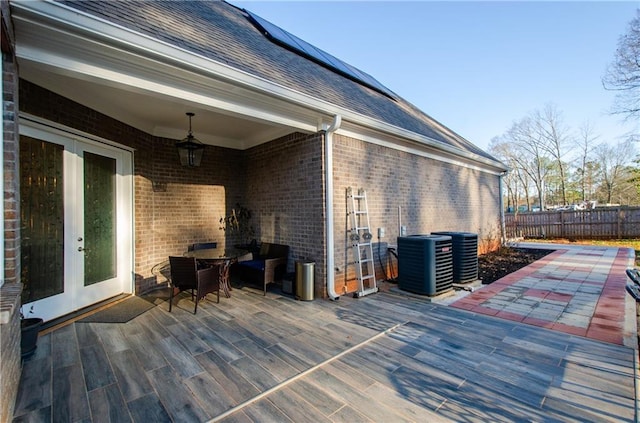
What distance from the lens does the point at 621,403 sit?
6.63 ft

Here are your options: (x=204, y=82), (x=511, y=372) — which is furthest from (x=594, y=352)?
(x=204, y=82)

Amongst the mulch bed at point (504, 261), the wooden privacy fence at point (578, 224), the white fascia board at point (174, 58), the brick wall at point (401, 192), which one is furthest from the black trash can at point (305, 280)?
the wooden privacy fence at point (578, 224)

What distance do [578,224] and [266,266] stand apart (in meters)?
14.9

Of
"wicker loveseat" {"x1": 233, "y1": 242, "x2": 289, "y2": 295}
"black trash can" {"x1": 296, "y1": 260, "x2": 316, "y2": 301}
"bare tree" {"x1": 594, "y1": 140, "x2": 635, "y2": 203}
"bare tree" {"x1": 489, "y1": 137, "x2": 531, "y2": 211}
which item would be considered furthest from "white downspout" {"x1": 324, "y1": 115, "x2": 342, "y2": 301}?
"bare tree" {"x1": 594, "y1": 140, "x2": 635, "y2": 203}

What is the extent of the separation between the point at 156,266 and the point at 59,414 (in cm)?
352

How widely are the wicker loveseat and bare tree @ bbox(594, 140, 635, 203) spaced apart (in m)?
29.8

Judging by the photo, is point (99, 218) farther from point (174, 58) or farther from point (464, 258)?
point (464, 258)

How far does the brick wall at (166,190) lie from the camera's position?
4.49m

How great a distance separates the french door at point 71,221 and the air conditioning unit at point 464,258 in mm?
6008

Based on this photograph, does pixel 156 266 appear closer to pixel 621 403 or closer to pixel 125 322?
pixel 125 322

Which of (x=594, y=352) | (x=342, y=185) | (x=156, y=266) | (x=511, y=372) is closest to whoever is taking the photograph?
(x=511, y=372)

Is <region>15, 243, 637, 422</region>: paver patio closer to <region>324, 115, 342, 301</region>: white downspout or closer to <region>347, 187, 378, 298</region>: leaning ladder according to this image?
<region>324, 115, 342, 301</region>: white downspout

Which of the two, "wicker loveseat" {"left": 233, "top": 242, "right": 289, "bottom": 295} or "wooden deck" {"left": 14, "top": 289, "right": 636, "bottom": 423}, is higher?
"wicker loveseat" {"left": 233, "top": 242, "right": 289, "bottom": 295}

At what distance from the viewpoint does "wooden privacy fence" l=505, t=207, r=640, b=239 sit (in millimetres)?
11773
